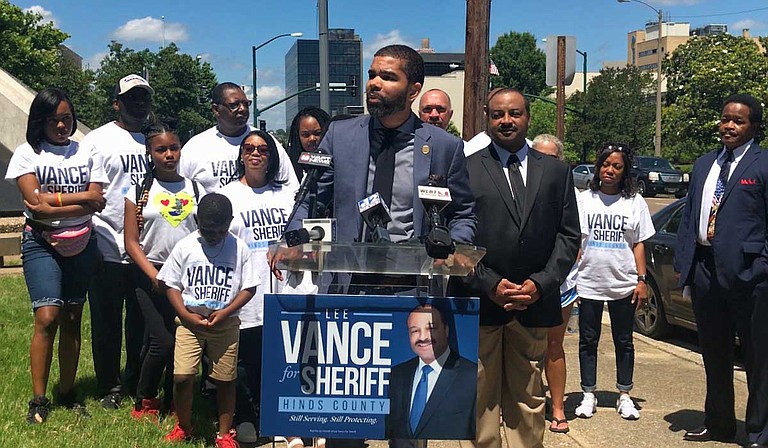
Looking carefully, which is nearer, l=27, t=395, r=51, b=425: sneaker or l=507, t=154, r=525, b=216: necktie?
l=507, t=154, r=525, b=216: necktie

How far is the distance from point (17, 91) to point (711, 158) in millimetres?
15956

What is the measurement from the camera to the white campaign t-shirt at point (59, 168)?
15.3 feet

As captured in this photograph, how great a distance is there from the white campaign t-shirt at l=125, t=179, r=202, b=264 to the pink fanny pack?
360mm

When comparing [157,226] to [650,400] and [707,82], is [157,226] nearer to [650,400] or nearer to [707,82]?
[650,400]

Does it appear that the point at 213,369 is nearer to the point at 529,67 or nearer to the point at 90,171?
the point at 90,171

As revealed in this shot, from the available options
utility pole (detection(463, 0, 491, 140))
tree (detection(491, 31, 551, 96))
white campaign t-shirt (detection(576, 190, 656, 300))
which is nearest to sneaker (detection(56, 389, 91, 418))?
white campaign t-shirt (detection(576, 190, 656, 300))

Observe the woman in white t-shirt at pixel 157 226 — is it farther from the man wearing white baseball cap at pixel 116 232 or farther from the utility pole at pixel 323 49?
the utility pole at pixel 323 49

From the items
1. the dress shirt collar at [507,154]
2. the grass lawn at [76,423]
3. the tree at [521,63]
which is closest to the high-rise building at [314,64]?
the tree at [521,63]

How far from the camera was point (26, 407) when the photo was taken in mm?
5055

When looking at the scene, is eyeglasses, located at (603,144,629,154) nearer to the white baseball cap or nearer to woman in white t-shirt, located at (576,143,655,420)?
woman in white t-shirt, located at (576,143,655,420)

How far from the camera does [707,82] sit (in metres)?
44.0

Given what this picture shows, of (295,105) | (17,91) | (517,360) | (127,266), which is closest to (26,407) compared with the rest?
(127,266)

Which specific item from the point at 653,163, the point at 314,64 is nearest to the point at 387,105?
the point at 653,163

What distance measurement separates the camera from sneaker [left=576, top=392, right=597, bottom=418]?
555cm
